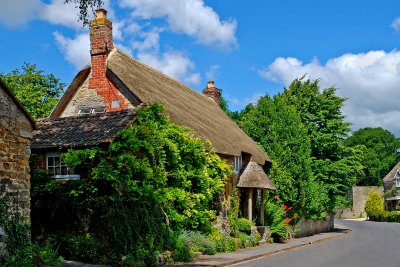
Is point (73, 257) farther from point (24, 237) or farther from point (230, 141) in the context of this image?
point (230, 141)

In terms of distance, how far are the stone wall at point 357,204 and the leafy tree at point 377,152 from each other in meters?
15.6

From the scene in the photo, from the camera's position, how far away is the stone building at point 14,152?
12172 mm

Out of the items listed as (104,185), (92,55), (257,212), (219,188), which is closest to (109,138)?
(104,185)

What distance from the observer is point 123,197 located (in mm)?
15477

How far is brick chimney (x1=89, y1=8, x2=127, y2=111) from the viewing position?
72.7ft

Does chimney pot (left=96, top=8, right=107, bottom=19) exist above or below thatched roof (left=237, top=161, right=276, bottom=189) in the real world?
above

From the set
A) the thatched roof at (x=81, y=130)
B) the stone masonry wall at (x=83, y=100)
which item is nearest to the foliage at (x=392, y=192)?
the stone masonry wall at (x=83, y=100)

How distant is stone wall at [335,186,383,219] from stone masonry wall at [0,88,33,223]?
66880mm

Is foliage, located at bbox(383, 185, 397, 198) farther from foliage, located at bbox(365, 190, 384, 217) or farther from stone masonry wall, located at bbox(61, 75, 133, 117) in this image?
stone masonry wall, located at bbox(61, 75, 133, 117)

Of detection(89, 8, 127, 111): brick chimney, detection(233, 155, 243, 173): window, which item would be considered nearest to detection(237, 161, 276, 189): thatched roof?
detection(233, 155, 243, 173): window

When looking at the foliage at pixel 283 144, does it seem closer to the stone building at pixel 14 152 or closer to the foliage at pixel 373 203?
the stone building at pixel 14 152

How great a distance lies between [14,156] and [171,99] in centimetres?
1247

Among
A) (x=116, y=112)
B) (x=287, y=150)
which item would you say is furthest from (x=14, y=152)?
(x=287, y=150)

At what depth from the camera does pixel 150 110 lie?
17.5m
